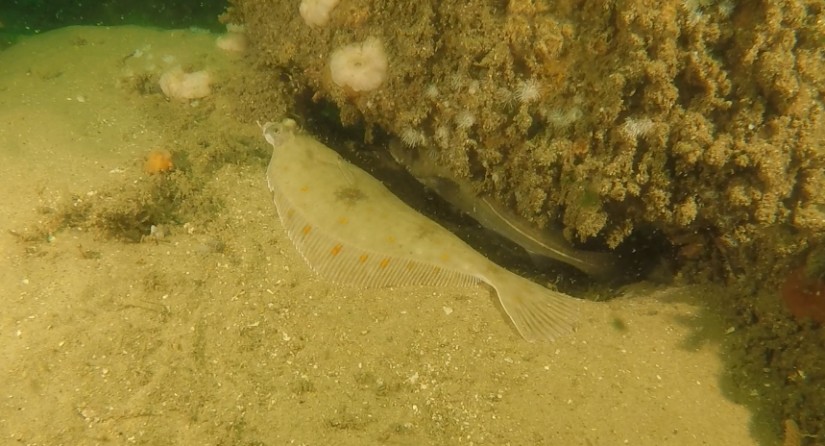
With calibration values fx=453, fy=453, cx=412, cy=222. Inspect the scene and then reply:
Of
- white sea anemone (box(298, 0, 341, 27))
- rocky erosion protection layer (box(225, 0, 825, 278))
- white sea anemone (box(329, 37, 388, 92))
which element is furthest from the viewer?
white sea anemone (box(298, 0, 341, 27))

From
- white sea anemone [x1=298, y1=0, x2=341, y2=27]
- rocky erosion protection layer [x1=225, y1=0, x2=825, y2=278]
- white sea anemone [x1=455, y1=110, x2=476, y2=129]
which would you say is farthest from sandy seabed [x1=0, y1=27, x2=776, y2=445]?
white sea anemone [x1=298, y1=0, x2=341, y2=27]

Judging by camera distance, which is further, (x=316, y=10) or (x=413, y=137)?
(x=316, y=10)

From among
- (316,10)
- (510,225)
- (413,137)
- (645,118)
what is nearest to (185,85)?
(316,10)

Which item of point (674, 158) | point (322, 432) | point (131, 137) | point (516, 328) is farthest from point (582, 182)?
point (131, 137)

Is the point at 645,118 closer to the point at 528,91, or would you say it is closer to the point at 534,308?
the point at 528,91

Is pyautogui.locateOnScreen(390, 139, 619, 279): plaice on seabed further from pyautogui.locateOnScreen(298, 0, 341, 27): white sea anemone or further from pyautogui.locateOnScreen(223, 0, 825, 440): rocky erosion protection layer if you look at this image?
pyautogui.locateOnScreen(298, 0, 341, 27): white sea anemone

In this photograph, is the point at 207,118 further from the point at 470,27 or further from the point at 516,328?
the point at 516,328
